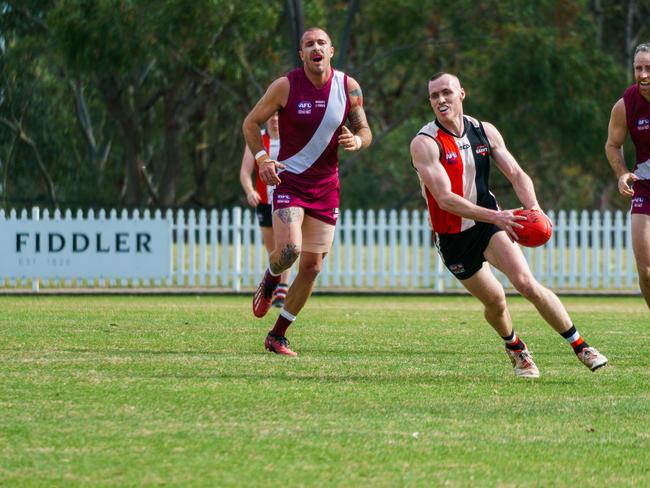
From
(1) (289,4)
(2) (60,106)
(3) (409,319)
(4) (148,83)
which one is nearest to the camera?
(3) (409,319)

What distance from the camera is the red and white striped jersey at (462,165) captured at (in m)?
8.84

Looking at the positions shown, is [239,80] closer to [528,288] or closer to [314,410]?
[528,288]

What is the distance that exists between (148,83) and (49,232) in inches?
701

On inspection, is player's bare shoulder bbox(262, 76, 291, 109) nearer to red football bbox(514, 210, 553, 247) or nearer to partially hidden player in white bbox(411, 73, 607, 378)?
partially hidden player in white bbox(411, 73, 607, 378)

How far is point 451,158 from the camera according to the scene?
29.0ft

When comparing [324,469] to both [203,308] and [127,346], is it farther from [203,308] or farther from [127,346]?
[203,308]

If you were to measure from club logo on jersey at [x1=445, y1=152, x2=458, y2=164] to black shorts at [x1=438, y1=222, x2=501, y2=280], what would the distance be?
42 centimetres

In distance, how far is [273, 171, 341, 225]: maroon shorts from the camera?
10.4 metres

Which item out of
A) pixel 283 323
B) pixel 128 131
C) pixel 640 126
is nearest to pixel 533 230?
pixel 640 126

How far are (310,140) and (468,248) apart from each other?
1918 mm

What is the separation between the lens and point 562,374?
9.21 metres

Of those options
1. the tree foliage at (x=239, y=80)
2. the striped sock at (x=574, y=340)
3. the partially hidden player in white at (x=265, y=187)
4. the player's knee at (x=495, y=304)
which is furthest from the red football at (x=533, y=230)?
the tree foliage at (x=239, y=80)

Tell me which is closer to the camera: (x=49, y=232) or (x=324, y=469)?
(x=324, y=469)

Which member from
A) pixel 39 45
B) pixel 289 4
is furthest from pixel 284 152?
pixel 39 45
